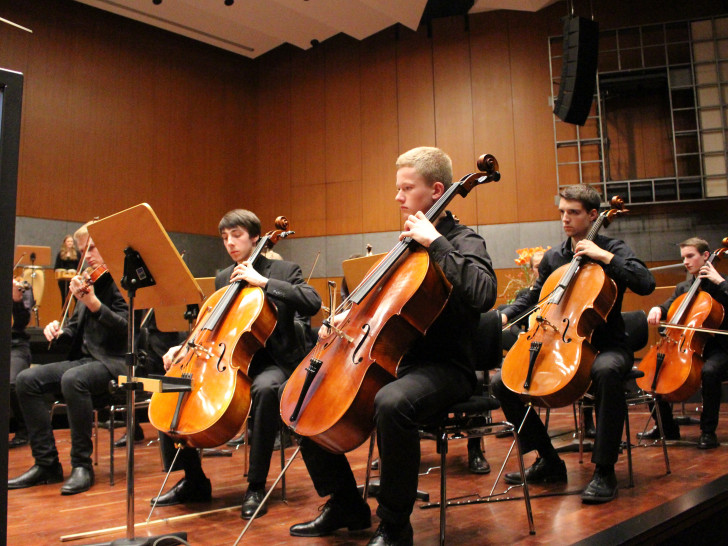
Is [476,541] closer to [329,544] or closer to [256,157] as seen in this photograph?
[329,544]

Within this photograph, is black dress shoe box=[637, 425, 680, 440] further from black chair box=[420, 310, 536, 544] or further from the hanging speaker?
the hanging speaker

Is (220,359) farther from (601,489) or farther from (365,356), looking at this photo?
(601,489)

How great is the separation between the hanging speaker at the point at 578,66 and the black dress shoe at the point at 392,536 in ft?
17.0

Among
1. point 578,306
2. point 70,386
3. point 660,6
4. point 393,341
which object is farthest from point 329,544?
point 660,6

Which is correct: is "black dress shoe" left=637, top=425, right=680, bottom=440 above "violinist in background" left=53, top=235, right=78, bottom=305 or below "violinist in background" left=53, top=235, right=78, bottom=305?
below

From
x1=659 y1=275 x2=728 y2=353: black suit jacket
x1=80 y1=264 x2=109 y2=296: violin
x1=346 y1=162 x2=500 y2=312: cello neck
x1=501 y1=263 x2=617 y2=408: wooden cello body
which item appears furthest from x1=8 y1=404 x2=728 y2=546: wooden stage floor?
x1=80 y1=264 x2=109 y2=296: violin

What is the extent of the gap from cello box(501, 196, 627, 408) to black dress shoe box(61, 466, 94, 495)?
191 centimetres

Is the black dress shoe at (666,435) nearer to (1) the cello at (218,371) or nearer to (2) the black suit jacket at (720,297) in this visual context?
(2) the black suit jacket at (720,297)

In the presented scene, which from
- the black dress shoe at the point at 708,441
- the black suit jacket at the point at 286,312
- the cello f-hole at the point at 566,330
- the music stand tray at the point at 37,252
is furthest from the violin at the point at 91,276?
the black dress shoe at the point at 708,441

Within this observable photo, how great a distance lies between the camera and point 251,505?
237cm

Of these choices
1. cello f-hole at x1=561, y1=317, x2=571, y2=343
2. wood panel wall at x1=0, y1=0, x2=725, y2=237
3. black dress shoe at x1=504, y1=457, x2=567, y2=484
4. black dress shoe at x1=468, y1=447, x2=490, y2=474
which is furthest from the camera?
wood panel wall at x1=0, y1=0, x2=725, y2=237

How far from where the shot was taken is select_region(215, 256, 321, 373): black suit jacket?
8.63ft

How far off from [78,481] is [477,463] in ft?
5.99

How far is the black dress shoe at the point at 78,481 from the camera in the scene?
2830 millimetres
